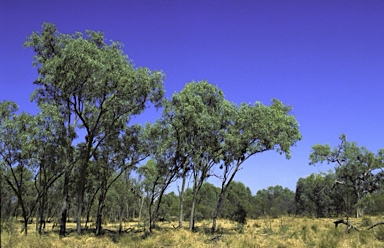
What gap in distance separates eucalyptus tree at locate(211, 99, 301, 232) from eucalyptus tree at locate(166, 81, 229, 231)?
100 cm

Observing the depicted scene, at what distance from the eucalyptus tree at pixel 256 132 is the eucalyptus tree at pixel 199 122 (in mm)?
1003

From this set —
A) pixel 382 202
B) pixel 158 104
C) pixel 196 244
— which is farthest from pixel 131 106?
pixel 382 202

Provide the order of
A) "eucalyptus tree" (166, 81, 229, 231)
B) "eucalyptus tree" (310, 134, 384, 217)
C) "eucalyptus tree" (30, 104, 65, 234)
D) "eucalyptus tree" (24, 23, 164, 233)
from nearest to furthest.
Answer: "eucalyptus tree" (24, 23, 164, 233), "eucalyptus tree" (30, 104, 65, 234), "eucalyptus tree" (166, 81, 229, 231), "eucalyptus tree" (310, 134, 384, 217)

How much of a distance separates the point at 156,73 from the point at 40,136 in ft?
35.1

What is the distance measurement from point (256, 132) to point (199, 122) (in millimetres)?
5042

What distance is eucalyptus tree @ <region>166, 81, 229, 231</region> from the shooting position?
27312 millimetres

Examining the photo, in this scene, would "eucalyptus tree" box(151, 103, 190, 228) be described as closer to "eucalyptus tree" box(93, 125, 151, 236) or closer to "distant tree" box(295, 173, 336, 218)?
"eucalyptus tree" box(93, 125, 151, 236)

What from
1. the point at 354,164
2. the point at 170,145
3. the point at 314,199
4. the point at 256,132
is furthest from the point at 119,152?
the point at 314,199

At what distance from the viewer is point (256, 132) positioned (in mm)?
27875

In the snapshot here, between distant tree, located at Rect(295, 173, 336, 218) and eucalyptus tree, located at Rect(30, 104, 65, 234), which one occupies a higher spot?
eucalyptus tree, located at Rect(30, 104, 65, 234)

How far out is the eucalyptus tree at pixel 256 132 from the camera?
90.6ft

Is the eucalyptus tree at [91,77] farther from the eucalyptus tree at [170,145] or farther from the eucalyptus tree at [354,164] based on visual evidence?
the eucalyptus tree at [354,164]

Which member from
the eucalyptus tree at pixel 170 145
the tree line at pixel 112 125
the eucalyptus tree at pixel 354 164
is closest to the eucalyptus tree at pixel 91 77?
the tree line at pixel 112 125

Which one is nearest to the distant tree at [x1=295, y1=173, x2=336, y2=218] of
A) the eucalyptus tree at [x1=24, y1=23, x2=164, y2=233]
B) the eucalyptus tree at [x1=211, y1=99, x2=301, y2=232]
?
the eucalyptus tree at [x1=211, y1=99, x2=301, y2=232]
